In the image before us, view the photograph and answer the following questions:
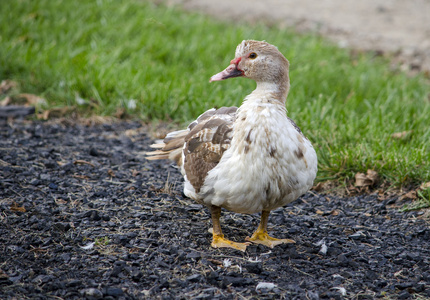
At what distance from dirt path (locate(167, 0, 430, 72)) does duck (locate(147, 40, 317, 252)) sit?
529 centimetres

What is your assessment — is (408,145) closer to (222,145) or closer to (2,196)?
(222,145)

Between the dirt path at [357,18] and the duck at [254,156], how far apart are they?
529cm

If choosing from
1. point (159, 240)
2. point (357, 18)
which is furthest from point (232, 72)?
point (357, 18)

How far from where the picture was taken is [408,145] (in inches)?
196

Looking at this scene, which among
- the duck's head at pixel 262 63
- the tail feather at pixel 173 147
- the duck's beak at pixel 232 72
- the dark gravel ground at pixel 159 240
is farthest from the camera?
the tail feather at pixel 173 147

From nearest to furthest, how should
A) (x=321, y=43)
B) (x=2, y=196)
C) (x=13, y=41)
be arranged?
(x=2, y=196), (x=13, y=41), (x=321, y=43)

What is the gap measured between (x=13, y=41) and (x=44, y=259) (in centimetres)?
474

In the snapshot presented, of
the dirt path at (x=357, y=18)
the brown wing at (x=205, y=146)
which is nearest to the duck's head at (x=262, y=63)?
the brown wing at (x=205, y=146)

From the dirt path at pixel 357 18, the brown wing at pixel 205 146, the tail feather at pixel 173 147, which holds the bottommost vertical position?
the tail feather at pixel 173 147

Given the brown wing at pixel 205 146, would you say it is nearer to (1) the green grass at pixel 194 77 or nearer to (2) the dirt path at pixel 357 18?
(1) the green grass at pixel 194 77

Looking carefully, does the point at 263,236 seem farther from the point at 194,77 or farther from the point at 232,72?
the point at 194,77

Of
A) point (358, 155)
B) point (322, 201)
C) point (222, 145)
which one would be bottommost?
point (322, 201)

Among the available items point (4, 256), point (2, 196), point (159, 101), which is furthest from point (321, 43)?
point (4, 256)

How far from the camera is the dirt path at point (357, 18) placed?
29.0 ft
